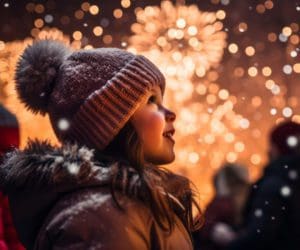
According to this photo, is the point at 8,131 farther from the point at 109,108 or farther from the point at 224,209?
the point at 224,209

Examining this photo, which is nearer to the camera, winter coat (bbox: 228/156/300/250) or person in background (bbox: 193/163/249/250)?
winter coat (bbox: 228/156/300/250)

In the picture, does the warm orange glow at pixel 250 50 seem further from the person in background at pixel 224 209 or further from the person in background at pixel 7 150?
the person in background at pixel 7 150

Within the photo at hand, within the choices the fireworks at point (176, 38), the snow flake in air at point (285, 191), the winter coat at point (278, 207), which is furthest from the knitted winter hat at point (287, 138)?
the fireworks at point (176, 38)

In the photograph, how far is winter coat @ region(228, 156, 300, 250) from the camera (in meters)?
3.47

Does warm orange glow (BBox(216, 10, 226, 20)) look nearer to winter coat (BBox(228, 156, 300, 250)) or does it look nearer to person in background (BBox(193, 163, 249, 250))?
person in background (BBox(193, 163, 249, 250))

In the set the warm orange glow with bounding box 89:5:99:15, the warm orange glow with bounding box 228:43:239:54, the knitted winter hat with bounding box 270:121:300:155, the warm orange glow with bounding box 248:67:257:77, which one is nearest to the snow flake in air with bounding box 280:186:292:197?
the knitted winter hat with bounding box 270:121:300:155

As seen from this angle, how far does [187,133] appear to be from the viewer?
10.7 metres

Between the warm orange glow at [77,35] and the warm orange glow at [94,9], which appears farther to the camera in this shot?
the warm orange glow at [94,9]

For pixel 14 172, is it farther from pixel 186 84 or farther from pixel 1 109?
pixel 186 84

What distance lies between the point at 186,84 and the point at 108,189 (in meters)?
7.31

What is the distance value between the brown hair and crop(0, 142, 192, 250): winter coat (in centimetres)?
2

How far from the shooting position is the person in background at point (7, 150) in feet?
9.65

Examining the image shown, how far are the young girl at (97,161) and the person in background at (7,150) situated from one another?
604 mm

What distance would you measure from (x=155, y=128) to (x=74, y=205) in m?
0.36
